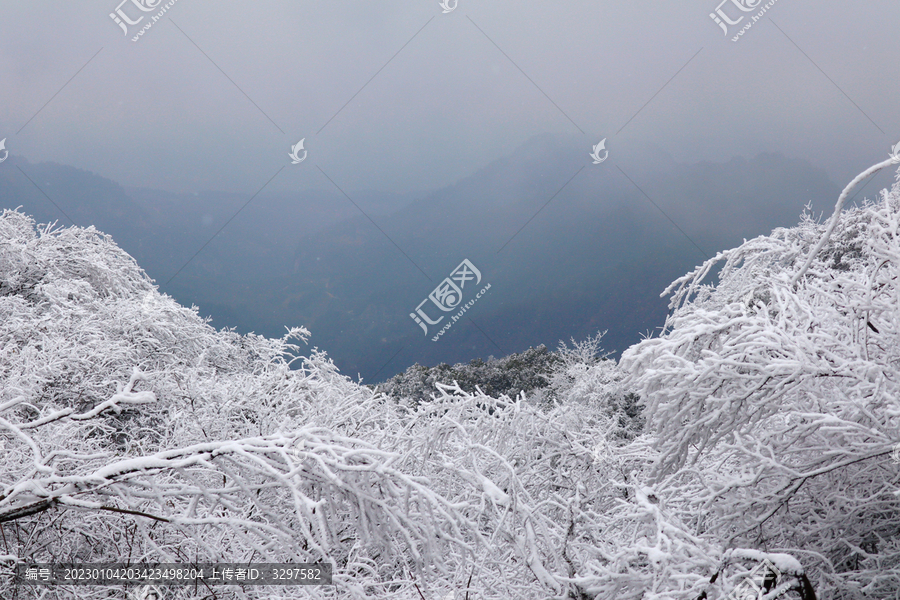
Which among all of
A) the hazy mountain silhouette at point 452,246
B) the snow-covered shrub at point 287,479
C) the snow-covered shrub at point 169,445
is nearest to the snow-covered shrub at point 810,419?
the snow-covered shrub at point 287,479

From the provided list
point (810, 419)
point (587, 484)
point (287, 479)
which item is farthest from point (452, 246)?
point (287, 479)

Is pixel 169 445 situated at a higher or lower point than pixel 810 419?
higher

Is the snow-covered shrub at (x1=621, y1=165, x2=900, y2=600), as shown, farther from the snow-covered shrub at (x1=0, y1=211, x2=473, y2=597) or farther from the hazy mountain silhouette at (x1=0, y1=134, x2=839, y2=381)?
the hazy mountain silhouette at (x1=0, y1=134, x2=839, y2=381)

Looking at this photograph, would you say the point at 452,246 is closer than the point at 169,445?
No

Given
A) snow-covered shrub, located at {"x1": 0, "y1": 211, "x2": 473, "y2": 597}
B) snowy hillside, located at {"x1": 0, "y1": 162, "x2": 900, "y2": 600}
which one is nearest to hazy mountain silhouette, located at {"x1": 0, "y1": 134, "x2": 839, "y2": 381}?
snow-covered shrub, located at {"x1": 0, "y1": 211, "x2": 473, "y2": 597}

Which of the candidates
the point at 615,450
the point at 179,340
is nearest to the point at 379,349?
the point at 179,340

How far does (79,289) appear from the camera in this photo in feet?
34.0

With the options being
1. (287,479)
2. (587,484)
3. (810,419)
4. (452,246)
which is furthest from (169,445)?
(452,246)

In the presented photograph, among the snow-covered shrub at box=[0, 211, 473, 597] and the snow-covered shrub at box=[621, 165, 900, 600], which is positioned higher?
the snow-covered shrub at box=[0, 211, 473, 597]

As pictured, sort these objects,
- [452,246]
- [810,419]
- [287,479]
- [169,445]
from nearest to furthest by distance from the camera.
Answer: [287,479], [810,419], [169,445], [452,246]

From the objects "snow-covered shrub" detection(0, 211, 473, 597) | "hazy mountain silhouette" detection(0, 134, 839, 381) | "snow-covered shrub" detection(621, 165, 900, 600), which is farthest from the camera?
"hazy mountain silhouette" detection(0, 134, 839, 381)

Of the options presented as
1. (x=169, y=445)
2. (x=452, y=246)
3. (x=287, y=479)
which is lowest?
(x=287, y=479)

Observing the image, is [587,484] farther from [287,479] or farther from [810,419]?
[287,479]

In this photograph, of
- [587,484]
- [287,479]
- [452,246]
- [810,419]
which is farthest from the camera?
[452,246]
